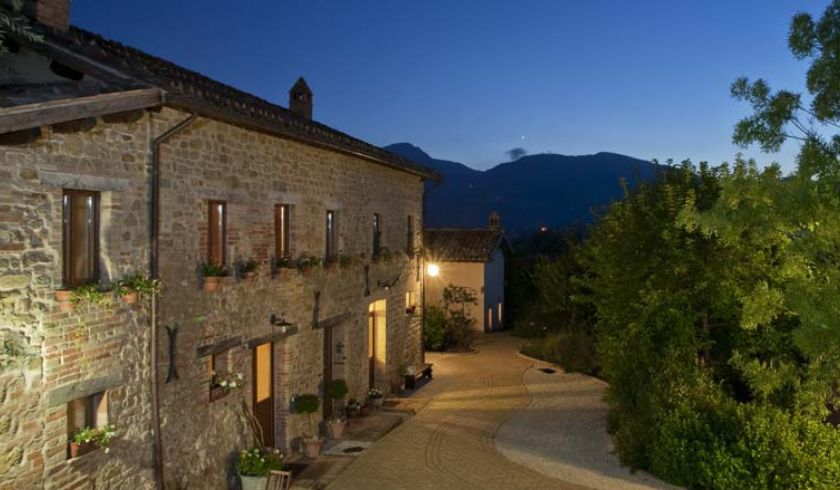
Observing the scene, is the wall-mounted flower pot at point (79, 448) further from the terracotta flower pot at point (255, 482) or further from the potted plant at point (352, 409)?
the potted plant at point (352, 409)

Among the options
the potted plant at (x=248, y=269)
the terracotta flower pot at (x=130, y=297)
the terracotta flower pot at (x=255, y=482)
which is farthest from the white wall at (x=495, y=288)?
the terracotta flower pot at (x=130, y=297)

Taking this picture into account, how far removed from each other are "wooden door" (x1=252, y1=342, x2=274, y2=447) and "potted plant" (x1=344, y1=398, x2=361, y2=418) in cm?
264

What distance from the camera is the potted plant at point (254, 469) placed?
948 cm

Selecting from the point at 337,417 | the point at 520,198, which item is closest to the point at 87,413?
the point at 337,417

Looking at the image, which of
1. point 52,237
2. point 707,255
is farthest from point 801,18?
point 52,237

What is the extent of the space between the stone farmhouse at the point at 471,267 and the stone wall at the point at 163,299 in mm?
15680

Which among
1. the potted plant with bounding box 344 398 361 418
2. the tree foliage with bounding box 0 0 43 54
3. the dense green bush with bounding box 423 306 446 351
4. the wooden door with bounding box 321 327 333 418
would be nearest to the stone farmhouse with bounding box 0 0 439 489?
the tree foliage with bounding box 0 0 43 54

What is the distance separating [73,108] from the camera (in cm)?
633

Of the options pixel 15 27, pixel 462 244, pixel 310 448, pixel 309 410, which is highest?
pixel 15 27

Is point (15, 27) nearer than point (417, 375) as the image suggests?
Yes

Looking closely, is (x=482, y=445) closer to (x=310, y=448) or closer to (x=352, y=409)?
(x=352, y=409)

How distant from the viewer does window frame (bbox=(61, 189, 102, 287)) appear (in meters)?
6.95

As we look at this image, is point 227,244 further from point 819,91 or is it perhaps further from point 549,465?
point 819,91

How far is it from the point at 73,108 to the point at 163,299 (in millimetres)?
2676
